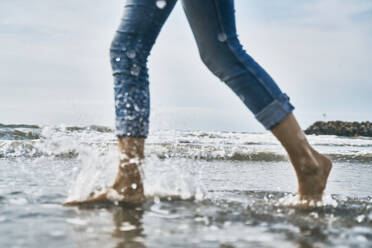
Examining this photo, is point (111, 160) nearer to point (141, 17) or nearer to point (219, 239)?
point (141, 17)

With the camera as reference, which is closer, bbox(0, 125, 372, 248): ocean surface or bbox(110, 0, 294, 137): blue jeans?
bbox(0, 125, 372, 248): ocean surface

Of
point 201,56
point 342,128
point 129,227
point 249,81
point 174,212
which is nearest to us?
point 129,227

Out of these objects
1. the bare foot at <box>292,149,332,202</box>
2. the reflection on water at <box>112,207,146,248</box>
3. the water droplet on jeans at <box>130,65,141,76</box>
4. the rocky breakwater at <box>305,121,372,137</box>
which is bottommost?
the reflection on water at <box>112,207,146,248</box>

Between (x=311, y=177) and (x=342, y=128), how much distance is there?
16101mm

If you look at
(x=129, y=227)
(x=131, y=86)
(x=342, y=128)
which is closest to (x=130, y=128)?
(x=131, y=86)

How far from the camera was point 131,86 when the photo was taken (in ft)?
6.05

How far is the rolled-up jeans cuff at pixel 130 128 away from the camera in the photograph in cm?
182

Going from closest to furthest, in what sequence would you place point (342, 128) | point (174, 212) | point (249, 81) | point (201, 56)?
point (174, 212), point (249, 81), point (201, 56), point (342, 128)

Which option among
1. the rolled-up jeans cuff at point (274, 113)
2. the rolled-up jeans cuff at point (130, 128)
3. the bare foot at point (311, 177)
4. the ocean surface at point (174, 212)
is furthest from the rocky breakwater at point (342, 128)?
the rolled-up jeans cuff at point (130, 128)

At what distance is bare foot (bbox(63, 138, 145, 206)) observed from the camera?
5.95ft

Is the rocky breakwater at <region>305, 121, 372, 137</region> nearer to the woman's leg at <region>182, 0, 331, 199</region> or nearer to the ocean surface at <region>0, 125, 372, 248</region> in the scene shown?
the ocean surface at <region>0, 125, 372, 248</region>

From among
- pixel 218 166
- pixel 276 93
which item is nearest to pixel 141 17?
pixel 276 93

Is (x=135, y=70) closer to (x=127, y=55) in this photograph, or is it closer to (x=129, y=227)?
(x=127, y=55)

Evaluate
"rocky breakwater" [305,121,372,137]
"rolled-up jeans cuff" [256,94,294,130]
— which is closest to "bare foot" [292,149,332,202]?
"rolled-up jeans cuff" [256,94,294,130]
